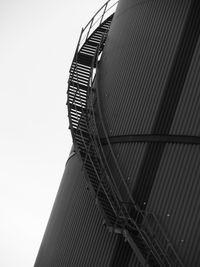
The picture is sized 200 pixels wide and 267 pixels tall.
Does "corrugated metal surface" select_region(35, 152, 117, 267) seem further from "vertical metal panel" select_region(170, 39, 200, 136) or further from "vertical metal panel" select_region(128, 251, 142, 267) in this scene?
"vertical metal panel" select_region(170, 39, 200, 136)

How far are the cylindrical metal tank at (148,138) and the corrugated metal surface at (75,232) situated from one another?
4 cm

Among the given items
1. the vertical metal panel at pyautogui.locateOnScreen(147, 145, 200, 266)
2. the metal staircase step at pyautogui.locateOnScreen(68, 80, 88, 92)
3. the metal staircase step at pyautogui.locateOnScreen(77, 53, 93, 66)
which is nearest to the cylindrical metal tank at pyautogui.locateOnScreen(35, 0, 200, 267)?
the vertical metal panel at pyautogui.locateOnScreen(147, 145, 200, 266)

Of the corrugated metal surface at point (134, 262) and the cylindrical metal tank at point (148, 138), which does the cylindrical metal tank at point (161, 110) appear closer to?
the cylindrical metal tank at point (148, 138)

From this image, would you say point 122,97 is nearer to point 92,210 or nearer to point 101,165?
point 101,165

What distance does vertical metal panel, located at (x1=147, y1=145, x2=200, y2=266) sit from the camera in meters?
19.5

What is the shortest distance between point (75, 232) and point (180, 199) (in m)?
5.21

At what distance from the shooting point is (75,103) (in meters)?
27.8

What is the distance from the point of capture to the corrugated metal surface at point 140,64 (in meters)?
22.8

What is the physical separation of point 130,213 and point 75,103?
25.7 ft

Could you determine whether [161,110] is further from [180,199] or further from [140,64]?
[180,199]

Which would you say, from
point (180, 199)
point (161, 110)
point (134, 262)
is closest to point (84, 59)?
point (161, 110)

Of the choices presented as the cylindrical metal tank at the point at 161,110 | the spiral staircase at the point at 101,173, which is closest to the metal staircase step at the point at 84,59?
the spiral staircase at the point at 101,173

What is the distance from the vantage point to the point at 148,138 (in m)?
22.0

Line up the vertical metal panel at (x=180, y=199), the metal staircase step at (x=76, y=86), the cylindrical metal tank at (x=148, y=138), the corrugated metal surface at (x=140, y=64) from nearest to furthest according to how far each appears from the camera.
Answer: the vertical metal panel at (x=180, y=199), the cylindrical metal tank at (x=148, y=138), the corrugated metal surface at (x=140, y=64), the metal staircase step at (x=76, y=86)
